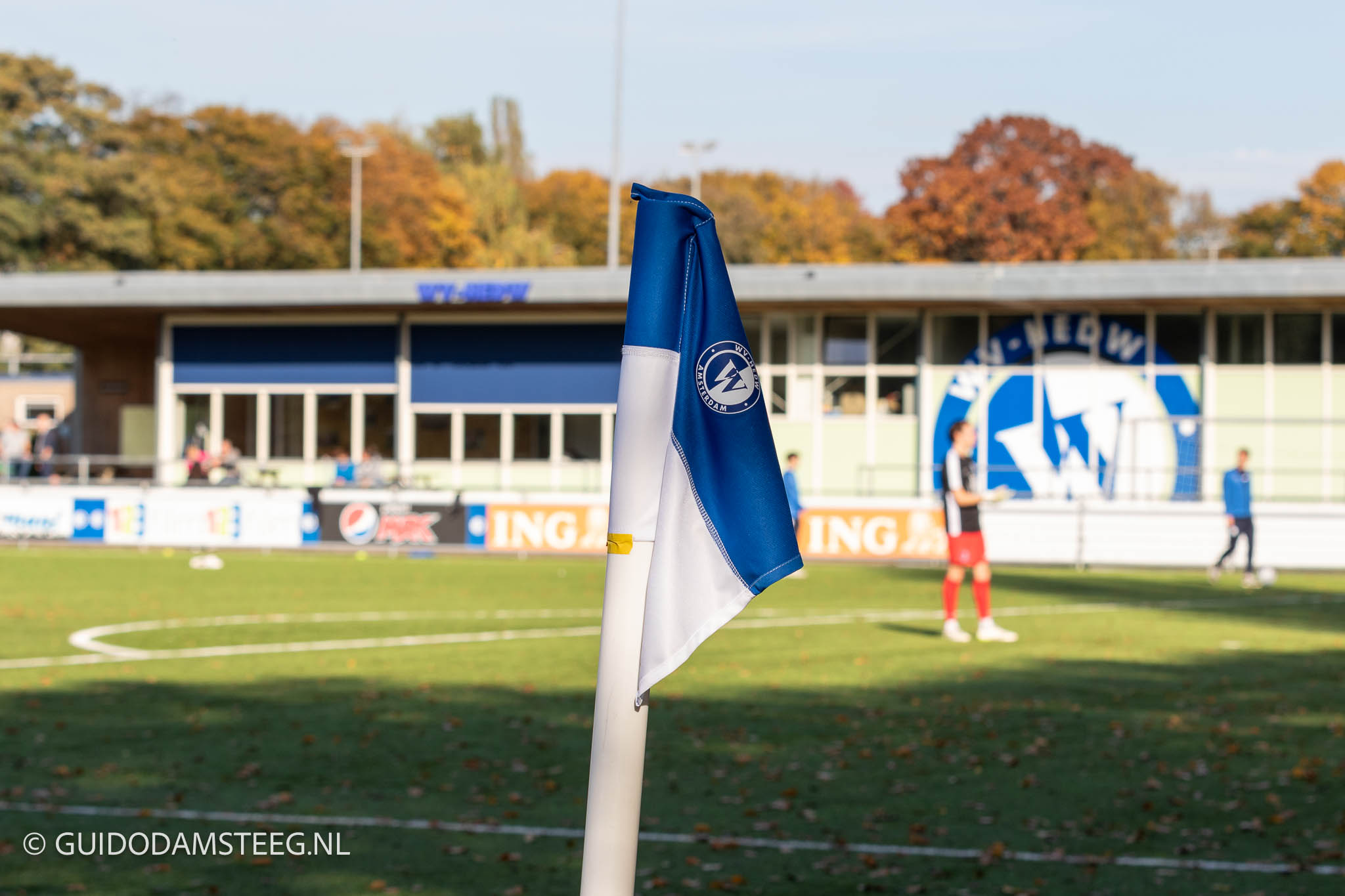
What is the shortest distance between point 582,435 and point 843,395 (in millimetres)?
6607

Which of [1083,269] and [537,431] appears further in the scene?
[537,431]

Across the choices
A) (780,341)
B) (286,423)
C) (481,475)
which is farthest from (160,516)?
(780,341)

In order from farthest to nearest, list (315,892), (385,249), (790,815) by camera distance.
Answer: (385,249)
(790,815)
(315,892)

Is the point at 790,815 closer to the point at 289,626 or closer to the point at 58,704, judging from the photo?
the point at 58,704

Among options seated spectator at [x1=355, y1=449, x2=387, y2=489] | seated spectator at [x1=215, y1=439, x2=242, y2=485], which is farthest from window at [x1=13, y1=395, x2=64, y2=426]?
seated spectator at [x1=355, y1=449, x2=387, y2=489]

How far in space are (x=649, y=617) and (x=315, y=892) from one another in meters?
3.81

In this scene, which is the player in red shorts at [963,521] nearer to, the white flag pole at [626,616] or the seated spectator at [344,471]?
the white flag pole at [626,616]

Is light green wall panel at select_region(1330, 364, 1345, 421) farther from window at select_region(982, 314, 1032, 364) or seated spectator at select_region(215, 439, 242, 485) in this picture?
seated spectator at select_region(215, 439, 242, 485)

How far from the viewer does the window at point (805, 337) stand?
38.6 m

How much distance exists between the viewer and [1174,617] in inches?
756

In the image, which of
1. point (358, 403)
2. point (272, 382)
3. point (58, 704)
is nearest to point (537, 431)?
point (358, 403)

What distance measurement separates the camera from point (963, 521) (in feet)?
51.5

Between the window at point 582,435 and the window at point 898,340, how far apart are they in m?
7.19

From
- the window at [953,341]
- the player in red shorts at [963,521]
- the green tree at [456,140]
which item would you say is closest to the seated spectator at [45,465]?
the window at [953,341]
